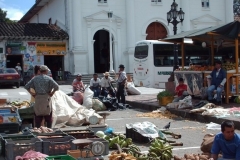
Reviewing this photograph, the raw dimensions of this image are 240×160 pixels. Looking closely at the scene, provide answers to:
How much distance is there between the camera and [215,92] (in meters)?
14.3

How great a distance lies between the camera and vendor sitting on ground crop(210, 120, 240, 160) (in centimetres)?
569

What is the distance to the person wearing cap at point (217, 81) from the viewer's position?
14172mm

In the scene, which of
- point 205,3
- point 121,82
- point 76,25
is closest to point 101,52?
point 76,25

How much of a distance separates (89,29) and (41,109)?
84.5ft

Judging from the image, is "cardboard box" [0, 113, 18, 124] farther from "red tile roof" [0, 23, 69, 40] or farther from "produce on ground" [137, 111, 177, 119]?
"red tile roof" [0, 23, 69, 40]

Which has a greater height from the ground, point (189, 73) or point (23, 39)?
point (23, 39)

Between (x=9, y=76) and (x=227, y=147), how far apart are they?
83.2ft

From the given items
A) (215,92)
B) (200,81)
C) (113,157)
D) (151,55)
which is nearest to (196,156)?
(113,157)

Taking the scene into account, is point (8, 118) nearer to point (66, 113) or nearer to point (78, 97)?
point (66, 113)

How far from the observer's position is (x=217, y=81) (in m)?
14.4

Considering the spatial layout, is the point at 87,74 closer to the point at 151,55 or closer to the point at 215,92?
the point at 151,55

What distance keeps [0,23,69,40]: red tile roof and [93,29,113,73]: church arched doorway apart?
4754 mm

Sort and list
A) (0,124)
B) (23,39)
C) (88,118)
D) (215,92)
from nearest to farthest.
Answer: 1. (0,124)
2. (88,118)
3. (215,92)
4. (23,39)

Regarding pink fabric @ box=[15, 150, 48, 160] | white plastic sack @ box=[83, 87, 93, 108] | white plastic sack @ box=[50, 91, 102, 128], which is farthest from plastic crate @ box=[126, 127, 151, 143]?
white plastic sack @ box=[83, 87, 93, 108]
